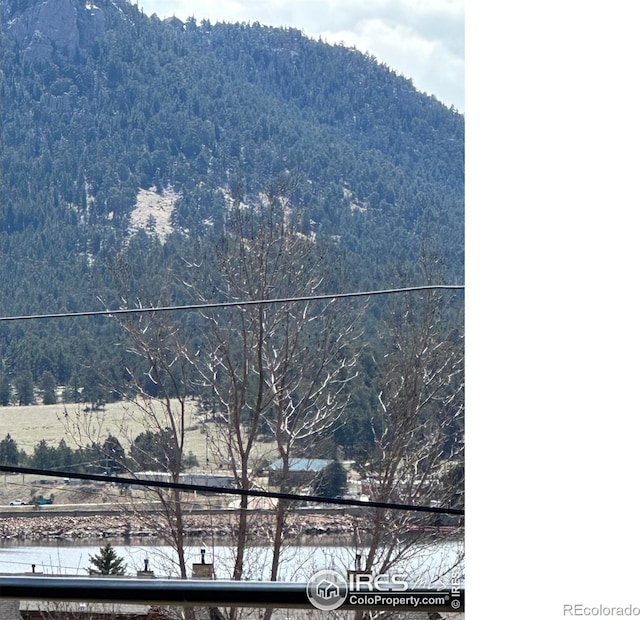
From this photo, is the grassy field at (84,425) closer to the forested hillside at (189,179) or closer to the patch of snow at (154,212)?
the forested hillside at (189,179)

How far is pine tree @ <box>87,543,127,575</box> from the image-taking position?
7.41 metres

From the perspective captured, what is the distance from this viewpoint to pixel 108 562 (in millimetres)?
7441

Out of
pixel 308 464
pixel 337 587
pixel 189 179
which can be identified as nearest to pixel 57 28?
pixel 189 179

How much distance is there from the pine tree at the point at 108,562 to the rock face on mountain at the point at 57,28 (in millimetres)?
22298

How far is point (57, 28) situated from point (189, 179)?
8.32 meters

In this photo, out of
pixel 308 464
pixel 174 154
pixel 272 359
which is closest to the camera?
pixel 272 359

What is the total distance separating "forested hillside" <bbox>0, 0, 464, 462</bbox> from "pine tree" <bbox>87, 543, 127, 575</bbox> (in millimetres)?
1553

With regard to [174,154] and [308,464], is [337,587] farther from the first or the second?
[174,154]

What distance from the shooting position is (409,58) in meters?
25.0

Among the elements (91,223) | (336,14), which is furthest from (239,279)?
(336,14)

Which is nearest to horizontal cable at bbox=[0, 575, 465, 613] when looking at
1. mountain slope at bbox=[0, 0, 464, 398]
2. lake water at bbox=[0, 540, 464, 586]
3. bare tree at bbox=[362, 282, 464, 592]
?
bare tree at bbox=[362, 282, 464, 592]

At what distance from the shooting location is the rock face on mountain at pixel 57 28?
27.2 m
